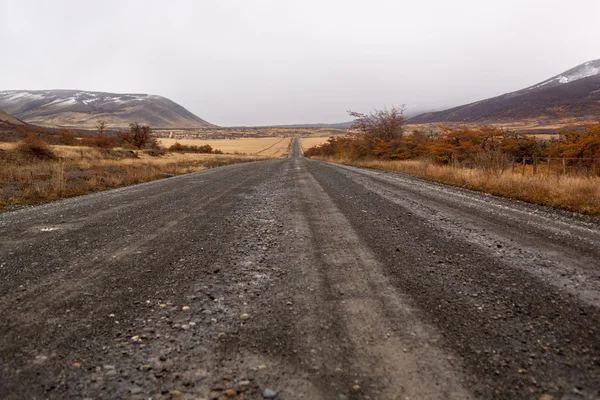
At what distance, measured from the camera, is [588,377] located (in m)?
1.84

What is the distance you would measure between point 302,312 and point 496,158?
14407 millimetres

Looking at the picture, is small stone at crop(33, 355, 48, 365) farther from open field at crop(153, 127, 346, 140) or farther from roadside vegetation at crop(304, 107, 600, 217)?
→ open field at crop(153, 127, 346, 140)

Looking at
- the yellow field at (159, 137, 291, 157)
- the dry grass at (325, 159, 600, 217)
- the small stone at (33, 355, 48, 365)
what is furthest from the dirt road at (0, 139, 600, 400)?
the yellow field at (159, 137, 291, 157)

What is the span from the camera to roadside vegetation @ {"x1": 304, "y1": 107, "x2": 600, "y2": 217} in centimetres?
849

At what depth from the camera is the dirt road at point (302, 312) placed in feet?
6.05

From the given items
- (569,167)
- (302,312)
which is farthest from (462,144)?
(302,312)

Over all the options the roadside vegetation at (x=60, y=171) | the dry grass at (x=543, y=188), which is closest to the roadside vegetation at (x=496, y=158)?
the dry grass at (x=543, y=188)

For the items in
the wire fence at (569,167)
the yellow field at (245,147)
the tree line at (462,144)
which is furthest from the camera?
the yellow field at (245,147)

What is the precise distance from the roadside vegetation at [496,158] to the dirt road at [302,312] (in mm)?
3601

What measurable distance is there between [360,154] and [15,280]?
30.7m

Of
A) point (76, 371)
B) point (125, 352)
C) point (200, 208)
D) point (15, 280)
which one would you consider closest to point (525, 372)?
point (125, 352)

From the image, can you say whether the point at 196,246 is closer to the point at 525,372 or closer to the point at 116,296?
the point at 116,296

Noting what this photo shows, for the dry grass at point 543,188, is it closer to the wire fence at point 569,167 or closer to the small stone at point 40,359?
the wire fence at point 569,167

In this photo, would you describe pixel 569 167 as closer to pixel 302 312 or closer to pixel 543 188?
pixel 543 188
